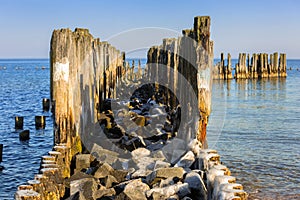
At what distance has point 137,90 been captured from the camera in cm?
2847

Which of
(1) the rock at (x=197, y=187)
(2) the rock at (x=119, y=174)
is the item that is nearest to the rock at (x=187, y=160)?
(2) the rock at (x=119, y=174)

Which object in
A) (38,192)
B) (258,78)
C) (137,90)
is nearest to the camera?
(38,192)

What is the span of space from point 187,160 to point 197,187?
57.2 inches

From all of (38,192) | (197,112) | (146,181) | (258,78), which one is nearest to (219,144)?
(197,112)

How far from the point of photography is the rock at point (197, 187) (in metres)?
6.35

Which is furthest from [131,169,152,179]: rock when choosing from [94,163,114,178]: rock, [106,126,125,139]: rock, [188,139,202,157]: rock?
[106,126,125,139]: rock

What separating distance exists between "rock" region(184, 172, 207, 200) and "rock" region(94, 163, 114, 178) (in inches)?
64.5

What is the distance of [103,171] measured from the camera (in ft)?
24.7

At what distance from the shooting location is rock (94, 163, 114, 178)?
7458 millimetres

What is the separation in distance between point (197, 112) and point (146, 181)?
1.79 meters

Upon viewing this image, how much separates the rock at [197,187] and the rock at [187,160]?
1151 mm

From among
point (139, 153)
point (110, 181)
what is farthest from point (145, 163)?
point (110, 181)

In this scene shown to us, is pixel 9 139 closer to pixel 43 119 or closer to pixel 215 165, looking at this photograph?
pixel 43 119

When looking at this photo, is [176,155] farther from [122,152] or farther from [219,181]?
[219,181]
